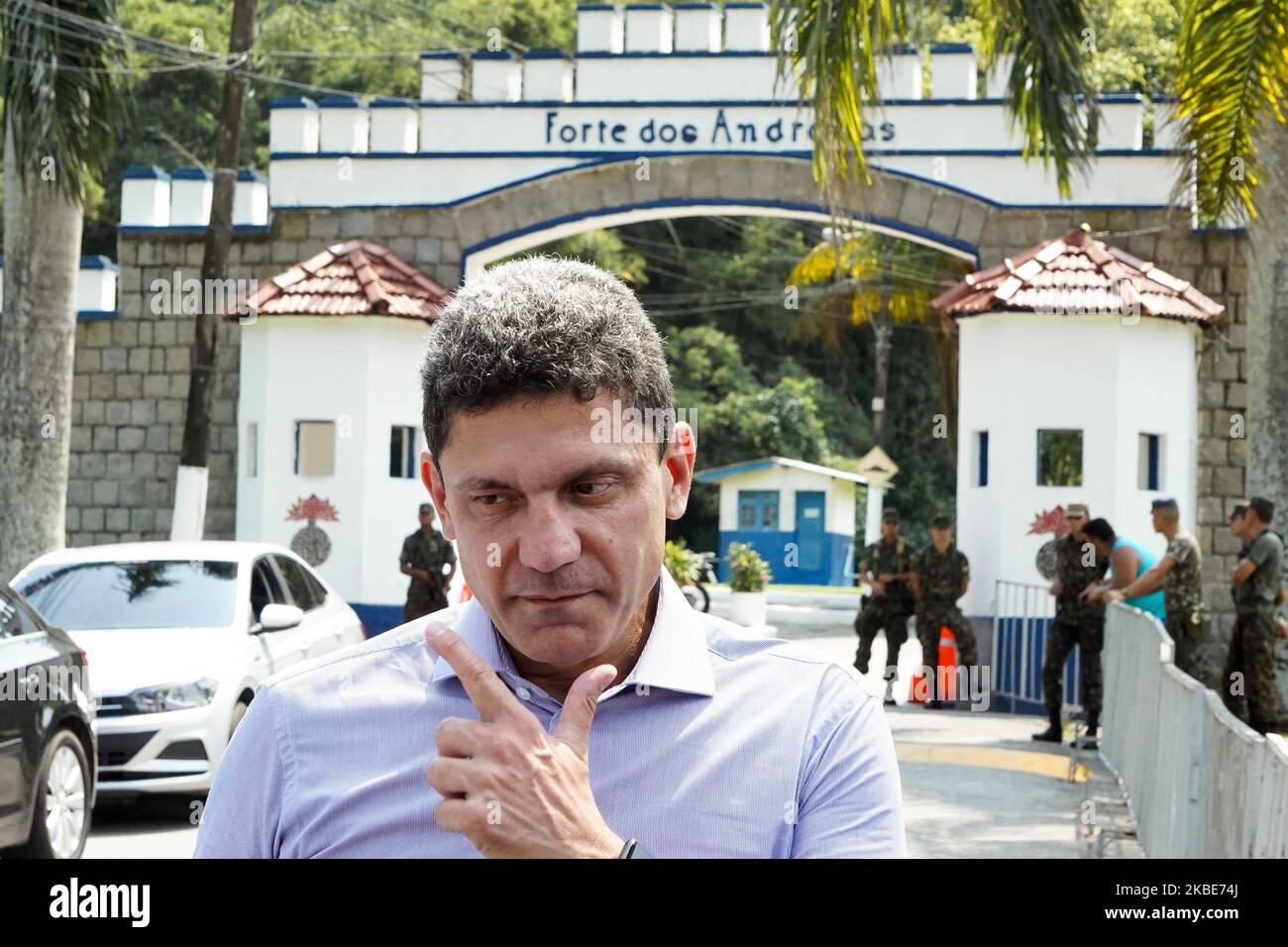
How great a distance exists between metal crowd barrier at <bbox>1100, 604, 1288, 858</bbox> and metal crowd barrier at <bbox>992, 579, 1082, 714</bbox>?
4.46 m

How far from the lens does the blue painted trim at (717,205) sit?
19.3 meters

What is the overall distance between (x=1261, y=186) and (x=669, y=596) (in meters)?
12.8

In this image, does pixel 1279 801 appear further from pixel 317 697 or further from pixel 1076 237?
pixel 1076 237

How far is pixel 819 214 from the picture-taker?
19.5 metres

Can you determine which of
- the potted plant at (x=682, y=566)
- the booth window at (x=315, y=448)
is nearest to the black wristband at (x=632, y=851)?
the booth window at (x=315, y=448)

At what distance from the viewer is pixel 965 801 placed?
1160 centimetres

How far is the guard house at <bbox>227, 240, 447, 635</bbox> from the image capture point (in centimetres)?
1945

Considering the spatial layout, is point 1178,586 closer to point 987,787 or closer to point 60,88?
point 987,787

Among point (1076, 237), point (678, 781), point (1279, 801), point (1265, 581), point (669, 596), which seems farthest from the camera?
point (1076, 237)

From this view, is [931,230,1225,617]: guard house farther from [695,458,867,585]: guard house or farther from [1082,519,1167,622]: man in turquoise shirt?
[695,458,867,585]: guard house

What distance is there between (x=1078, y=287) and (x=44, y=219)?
9.38m

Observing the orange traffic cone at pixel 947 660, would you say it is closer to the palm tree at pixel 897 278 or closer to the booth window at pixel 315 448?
the palm tree at pixel 897 278

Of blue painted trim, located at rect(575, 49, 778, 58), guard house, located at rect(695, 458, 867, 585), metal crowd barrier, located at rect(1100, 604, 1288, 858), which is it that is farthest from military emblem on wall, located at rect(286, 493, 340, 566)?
guard house, located at rect(695, 458, 867, 585)

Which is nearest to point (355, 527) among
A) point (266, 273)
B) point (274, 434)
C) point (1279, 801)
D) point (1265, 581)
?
point (274, 434)
